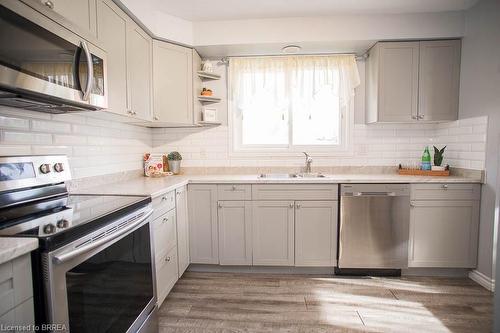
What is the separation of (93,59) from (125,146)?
122 cm

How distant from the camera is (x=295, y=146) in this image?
3.00 meters

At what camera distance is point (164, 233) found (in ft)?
6.41

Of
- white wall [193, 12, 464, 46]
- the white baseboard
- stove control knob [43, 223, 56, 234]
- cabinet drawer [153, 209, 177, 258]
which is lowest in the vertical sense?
the white baseboard

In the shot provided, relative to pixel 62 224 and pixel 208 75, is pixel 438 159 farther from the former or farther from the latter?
pixel 62 224

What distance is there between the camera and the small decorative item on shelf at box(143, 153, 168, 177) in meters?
2.72

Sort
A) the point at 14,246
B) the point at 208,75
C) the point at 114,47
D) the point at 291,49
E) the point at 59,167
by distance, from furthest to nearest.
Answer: the point at 208,75 → the point at 291,49 → the point at 114,47 → the point at 59,167 → the point at 14,246

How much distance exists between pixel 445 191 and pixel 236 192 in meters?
1.94

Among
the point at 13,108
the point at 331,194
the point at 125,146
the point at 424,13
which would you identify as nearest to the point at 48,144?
the point at 13,108

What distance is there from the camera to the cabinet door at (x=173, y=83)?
246 centimetres

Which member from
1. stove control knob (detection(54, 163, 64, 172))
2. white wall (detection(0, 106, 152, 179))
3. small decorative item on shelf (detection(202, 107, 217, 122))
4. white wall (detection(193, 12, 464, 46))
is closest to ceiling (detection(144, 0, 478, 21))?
white wall (detection(193, 12, 464, 46))

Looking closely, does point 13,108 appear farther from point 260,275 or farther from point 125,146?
point 260,275

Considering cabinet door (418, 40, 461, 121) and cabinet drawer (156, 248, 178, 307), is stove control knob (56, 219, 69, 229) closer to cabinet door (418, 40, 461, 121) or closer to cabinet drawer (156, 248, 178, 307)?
cabinet drawer (156, 248, 178, 307)

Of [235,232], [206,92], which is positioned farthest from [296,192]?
[206,92]

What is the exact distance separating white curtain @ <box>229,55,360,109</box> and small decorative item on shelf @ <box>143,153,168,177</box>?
110cm
